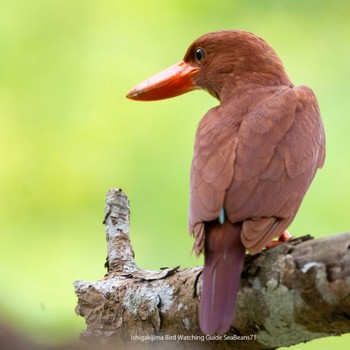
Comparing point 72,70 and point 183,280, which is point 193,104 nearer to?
point 72,70

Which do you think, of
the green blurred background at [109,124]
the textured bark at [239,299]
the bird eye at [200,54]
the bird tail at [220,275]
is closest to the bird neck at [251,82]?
the bird eye at [200,54]

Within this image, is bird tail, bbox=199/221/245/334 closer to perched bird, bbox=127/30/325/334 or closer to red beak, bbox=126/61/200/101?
perched bird, bbox=127/30/325/334

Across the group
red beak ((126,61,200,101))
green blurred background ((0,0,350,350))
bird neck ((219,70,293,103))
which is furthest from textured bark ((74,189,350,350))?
green blurred background ((0,0,350,350))

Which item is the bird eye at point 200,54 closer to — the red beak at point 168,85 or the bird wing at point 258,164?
the red beak at point 168,85

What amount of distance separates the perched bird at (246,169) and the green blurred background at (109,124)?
2.74ft

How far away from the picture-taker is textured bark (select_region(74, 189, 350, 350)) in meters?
2.31

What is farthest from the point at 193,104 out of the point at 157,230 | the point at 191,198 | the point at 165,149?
the point at 191,198

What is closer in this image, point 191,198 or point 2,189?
point 191,198

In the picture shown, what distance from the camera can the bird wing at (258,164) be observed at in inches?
107

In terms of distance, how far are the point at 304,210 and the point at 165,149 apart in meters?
0.67

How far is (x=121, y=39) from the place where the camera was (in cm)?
523

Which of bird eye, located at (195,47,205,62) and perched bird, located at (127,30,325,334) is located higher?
bird eye, located at (195,47,205,62)

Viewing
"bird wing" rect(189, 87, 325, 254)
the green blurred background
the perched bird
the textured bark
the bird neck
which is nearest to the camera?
the textured bark

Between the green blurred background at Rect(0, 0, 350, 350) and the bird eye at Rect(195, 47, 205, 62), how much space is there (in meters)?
0.66
